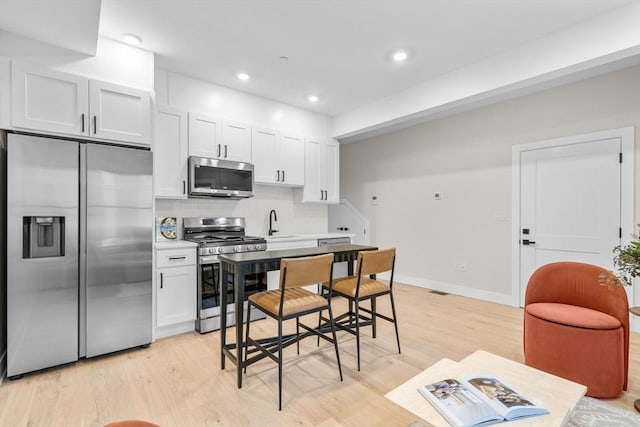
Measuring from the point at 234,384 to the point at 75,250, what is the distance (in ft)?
5.53

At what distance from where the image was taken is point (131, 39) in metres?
2.96

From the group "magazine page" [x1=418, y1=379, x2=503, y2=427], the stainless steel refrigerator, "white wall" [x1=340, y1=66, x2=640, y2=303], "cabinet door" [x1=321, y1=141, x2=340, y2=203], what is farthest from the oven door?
"white wall" [x1=340, y1=66, x2=640, y2=303]

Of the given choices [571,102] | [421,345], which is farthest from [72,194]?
[571,102]

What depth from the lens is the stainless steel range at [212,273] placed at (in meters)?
3.35

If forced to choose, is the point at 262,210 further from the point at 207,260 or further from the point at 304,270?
the point at 304,270

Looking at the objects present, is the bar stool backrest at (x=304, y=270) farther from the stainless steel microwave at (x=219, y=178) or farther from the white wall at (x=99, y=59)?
the white wall at (x=99, y=59)

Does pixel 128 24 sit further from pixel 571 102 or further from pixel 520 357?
pixel 571 102

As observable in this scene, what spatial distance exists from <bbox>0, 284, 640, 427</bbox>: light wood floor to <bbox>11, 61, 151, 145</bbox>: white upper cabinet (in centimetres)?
195

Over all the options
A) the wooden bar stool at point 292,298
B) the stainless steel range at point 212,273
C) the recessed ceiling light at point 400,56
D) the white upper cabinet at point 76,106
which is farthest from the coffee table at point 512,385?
the white upper cabinet at point 76,106

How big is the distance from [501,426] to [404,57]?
3278 mm

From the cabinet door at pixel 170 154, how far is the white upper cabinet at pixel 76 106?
0.47 m

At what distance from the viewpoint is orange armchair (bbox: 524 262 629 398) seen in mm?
2096

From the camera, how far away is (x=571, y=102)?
12.3 ft

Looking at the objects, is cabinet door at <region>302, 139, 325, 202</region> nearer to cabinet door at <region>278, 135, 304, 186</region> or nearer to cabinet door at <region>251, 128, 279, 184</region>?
cabinet door at <region>278, 135, 304, 186</region>
